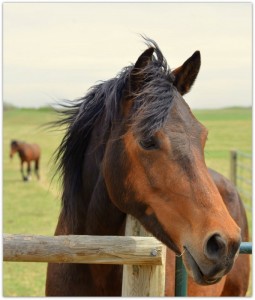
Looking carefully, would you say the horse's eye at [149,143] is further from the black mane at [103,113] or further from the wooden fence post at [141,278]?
the wooden fence post at [141,278]

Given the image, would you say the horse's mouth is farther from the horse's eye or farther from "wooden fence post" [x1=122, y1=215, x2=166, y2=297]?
the horse's eye

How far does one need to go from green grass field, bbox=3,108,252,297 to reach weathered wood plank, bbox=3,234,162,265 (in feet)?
2.01

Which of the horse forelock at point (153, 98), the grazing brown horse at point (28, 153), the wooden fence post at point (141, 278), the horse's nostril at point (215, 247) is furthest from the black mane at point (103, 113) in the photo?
Result: the grazing brown horse at point (28, 153)

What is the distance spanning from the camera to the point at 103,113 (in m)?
2.94

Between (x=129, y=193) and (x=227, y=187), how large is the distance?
7.35 ft

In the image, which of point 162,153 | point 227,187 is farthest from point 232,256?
point 227,187

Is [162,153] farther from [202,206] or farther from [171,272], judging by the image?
[171,272]

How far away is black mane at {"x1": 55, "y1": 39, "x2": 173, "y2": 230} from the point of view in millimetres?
2559

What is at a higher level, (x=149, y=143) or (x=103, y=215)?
(x=149, y=143)

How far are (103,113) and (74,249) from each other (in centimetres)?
83

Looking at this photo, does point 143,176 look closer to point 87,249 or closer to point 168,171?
point 168,171

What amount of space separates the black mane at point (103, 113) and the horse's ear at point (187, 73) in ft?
0.24

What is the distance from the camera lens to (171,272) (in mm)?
3262

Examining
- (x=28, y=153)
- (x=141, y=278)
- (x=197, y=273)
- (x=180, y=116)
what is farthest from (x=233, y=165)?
(x=197, y=273)
